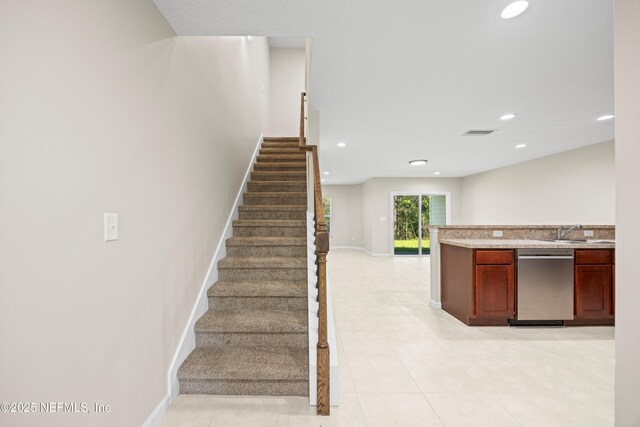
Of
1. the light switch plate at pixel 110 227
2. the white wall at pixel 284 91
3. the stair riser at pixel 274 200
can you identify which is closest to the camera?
the light switch plate at pixel 110 227

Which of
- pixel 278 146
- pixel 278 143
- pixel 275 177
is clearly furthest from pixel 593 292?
pixel 278 143

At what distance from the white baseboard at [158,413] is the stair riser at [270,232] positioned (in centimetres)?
174

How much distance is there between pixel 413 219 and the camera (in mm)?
9656

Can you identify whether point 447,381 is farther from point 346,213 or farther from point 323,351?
point 346,213

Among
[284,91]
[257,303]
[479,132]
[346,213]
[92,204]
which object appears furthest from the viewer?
[346,213]

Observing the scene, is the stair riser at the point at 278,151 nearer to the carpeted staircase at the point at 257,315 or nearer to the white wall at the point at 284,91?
the carpeted staircase at the point at 257,315

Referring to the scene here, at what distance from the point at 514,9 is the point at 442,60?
65cm

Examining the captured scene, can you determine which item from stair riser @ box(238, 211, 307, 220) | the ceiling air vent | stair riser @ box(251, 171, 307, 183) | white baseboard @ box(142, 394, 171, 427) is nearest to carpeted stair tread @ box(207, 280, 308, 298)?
white baseboard @ box(142, 394, 171, 427)

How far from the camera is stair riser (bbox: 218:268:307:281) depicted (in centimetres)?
274

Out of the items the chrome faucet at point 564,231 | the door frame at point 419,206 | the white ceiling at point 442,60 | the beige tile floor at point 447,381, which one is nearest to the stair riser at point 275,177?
the white ceiling at point 442,60

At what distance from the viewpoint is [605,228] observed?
3799mm

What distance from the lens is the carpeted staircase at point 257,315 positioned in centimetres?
195

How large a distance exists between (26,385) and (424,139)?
17.0 feet

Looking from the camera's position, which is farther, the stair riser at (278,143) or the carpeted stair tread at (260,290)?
the stair riser at (278,143)
